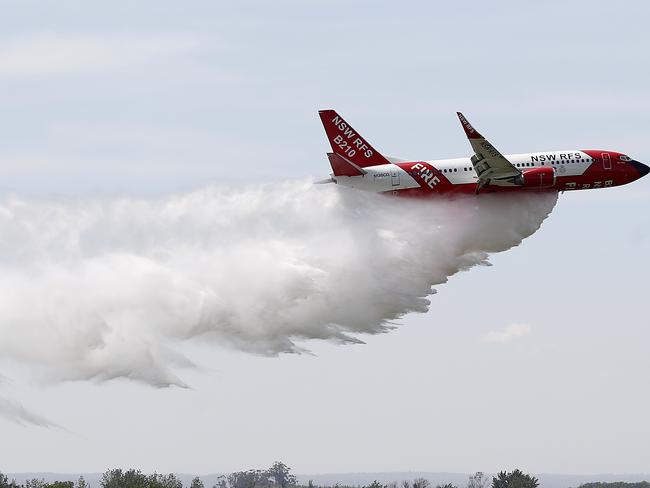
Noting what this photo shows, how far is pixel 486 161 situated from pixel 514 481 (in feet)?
434

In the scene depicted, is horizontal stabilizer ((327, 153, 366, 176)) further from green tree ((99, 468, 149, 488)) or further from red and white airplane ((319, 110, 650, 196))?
green tree ((99, 468, 149, 488))

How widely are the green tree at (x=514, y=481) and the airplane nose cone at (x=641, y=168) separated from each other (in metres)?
124

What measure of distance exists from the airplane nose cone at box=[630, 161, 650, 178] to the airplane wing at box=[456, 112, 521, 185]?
829 centimetres

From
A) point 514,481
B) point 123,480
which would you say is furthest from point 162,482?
point 514,481

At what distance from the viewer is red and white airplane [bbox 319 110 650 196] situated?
177 feet

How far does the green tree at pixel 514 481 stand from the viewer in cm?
17625

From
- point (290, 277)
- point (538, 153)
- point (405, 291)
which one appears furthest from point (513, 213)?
point (290, 277)

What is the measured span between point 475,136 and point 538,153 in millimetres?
3892

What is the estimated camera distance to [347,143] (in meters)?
55.9

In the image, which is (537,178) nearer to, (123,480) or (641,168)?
(641,168)

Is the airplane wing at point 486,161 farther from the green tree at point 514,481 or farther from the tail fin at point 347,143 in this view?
the green tree at point 514,481

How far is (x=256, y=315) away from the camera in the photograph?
5266 cm

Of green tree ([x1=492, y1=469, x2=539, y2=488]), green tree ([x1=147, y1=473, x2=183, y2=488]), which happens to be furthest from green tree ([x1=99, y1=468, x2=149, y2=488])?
green tree ([x1=492, y1=469, x2=539, y2=488])

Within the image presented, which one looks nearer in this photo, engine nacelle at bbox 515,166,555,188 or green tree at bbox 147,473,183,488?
engine nacelle at bbox 515,166,555,188
